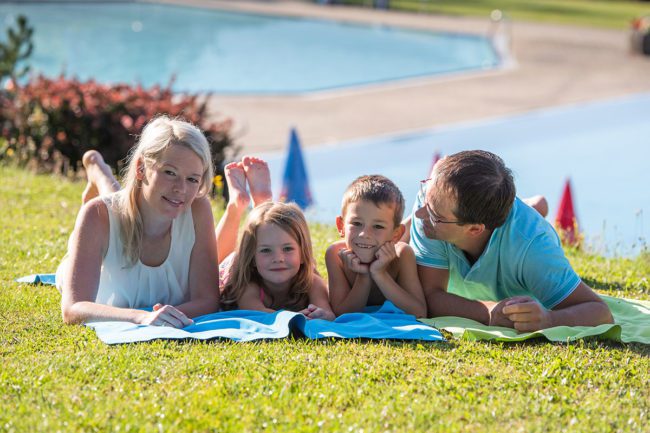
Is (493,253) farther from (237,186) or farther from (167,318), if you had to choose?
(237,186)

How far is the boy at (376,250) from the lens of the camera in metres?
5.00

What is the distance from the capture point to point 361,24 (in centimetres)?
2828

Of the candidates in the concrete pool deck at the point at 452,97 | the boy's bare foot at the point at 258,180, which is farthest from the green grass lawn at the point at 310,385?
the concrete pool deck at the point at 452,97

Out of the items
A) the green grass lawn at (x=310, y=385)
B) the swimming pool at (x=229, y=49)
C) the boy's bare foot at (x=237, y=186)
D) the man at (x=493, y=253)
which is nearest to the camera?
the green grass lawn at (x=310, y=385)

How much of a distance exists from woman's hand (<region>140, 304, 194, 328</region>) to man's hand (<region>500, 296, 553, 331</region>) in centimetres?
162

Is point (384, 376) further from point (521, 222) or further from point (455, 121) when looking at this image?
point (455, 121)

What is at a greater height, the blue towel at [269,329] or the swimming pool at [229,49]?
the swimming pool at [229,49]

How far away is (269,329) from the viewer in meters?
4.71

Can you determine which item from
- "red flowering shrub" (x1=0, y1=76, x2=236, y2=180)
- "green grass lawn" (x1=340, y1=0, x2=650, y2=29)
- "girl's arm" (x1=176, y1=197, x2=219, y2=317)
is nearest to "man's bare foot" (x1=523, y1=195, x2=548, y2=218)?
"girl's arm" (x1=176, y1=197, x2=219, y2=317)

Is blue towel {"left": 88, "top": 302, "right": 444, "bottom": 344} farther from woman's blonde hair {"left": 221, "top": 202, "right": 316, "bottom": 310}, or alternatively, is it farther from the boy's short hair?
the boy's short hair

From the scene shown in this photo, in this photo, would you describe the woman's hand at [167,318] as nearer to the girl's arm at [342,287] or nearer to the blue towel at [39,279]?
the girl's arm at [342,287]

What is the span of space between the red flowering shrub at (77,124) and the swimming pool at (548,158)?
191 cm

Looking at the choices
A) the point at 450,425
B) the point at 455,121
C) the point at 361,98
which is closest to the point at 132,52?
the point at 361,98

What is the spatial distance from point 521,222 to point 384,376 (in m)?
1.23
